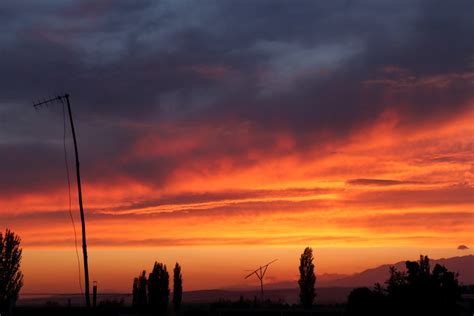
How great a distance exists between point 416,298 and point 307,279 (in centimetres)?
7678

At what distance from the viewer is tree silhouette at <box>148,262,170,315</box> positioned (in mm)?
102850

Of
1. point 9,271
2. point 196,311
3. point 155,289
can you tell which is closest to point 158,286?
point 155,289

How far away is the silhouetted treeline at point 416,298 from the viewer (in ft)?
98.6

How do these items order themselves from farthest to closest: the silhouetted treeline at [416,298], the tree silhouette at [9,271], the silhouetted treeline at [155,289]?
the silhouetted treeline at [155,289]
the tree silhouette at [9,271]
the silhouetted treeline at [416,298]

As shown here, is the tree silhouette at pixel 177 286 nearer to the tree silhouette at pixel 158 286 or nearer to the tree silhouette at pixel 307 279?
the tree silhouette at pixel 158 286

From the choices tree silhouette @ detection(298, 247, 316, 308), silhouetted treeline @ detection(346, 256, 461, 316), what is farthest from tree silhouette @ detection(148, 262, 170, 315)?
silhouetted treeline @ detection(346, 256, 461, 316)

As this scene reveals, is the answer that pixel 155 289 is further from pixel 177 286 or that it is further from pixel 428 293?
pixel 428 293

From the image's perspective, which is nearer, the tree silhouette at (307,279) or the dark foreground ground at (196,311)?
the dark foreground ground at (196,311)

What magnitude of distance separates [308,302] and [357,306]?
7462 cm

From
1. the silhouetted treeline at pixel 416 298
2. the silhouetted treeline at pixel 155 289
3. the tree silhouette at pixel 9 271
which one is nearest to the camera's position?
the silhouetted treeline at pixel 416 298

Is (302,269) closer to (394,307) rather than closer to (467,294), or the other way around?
(467,294)

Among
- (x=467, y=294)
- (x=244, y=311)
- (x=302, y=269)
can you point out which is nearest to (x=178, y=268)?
(x=302, y=269)

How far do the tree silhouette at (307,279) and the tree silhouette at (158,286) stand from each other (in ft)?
70.8

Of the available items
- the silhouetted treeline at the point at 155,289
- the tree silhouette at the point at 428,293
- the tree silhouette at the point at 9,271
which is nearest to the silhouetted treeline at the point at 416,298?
the tree silhouette at the point at 428,293
